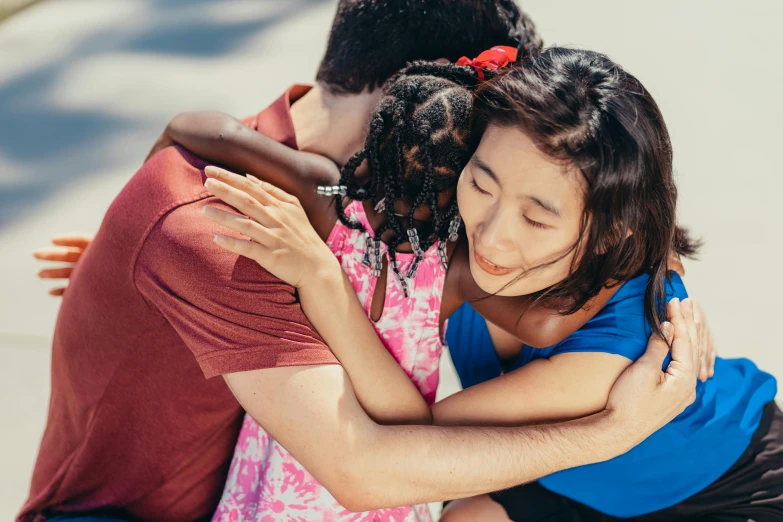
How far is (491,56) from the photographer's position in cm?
182

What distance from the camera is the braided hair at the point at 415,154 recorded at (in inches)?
65.1

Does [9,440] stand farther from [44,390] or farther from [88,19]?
[88,19]

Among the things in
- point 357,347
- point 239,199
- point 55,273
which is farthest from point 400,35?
point 55,273

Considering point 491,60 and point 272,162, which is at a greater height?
point 491,60

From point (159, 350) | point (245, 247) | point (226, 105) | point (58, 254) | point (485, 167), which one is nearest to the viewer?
point (245, 247)

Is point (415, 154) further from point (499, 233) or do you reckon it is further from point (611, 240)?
point (611, 240)

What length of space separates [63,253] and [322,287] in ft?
3.26

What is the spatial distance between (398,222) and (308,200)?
19 cm

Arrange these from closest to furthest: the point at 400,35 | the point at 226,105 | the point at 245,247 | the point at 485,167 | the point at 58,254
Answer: the point at 245,247 → the point at 485,167 → the point at 400,35 → the point at 58,254 → the point at 226,105

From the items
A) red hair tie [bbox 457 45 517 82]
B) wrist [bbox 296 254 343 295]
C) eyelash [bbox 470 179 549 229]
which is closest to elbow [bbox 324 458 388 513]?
wrist [bbox 296 254 343 295]

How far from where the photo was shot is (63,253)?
2.28 meters

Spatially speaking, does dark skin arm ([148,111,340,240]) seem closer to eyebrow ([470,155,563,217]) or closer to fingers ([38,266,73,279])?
eyebrow ([470,155,563,217])

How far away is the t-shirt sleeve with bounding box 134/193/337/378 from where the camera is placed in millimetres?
1551

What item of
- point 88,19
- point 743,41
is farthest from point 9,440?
point 743,41
